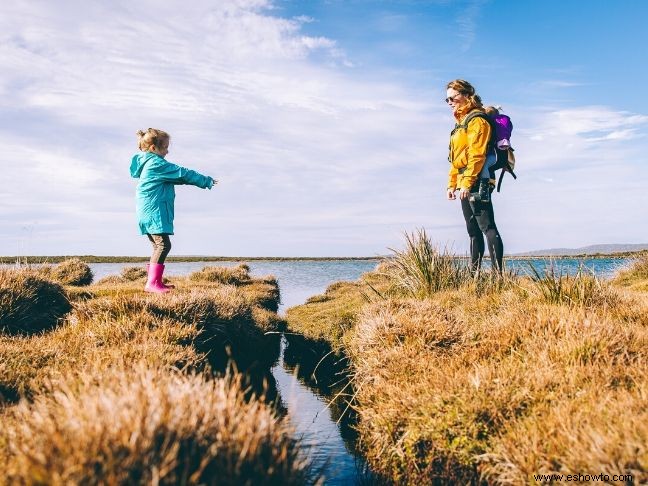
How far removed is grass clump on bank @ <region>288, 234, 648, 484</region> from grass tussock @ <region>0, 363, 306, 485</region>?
1.55 metres

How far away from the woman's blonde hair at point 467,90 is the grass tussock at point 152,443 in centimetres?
708

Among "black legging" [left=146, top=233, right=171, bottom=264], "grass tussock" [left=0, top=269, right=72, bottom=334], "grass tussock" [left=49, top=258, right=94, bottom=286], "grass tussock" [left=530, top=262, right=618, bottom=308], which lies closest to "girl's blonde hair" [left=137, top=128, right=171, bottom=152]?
"black legging" [left=146, top=233, right=171, bottom=264]

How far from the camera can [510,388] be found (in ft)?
13.1

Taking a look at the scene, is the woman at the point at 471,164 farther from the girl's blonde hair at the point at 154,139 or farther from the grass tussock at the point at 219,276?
the grass tussock at the point at 219,276

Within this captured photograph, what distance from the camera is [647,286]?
12.0m

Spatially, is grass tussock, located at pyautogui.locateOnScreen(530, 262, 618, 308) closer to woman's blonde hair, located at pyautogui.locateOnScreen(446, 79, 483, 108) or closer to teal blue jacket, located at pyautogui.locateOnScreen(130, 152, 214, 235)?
woman's blonde hair, located at pyautogui.locateOnScreen(446, 79, 483, 108)

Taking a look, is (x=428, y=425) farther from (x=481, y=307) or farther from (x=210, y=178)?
(x=210, y=178)

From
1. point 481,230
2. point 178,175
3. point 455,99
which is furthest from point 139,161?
point 481,230

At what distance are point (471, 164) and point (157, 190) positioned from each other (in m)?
5.68

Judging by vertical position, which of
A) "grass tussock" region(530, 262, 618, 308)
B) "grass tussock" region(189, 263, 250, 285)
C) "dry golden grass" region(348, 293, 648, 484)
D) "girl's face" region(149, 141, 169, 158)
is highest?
"girl's face" region(149, 141, 169, 158)

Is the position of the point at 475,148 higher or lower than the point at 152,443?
higher

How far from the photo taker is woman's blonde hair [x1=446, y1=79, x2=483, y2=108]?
8.39 metres

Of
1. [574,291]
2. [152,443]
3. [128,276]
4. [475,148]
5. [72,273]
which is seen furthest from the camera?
[128,276]

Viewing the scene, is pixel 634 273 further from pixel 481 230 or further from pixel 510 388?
pixel 510 388
